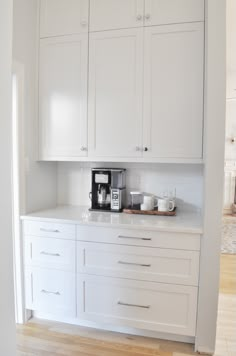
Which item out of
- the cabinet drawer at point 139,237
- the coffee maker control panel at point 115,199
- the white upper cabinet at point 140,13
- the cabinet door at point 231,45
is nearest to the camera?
the cabinet drawer at point 139,237

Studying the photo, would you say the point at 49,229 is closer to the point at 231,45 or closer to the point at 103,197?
the point at 103,197

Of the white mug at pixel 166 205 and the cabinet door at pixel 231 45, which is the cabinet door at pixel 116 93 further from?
the cabinet door at pixel 231 45

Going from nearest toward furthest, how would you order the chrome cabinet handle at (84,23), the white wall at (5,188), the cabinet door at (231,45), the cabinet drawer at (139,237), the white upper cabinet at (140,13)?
the white wall at (5,188) → the cabinet drawer at (139,237) → the white upper cabinet at (140,13) → the chrome cabinet handle at (84,23) → the cabinet door at (231,45)

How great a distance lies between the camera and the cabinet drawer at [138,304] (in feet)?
6.40

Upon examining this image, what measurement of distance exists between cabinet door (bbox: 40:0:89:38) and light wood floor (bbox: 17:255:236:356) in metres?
2.42

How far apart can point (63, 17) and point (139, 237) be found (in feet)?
6.20

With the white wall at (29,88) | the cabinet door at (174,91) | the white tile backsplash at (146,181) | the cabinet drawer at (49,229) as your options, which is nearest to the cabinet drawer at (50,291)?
the cabinet drawer at (49,229)

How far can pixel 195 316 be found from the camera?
194 cm

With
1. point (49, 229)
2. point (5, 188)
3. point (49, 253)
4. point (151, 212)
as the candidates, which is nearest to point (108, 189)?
point (151, 212)

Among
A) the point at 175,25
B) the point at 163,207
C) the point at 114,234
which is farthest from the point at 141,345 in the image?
the point at 175,25

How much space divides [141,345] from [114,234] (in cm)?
84

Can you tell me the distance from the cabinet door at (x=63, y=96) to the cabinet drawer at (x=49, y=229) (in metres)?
0.59

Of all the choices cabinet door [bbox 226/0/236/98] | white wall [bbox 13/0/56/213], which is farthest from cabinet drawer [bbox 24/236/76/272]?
cabinet door [bbox 226/0/236/98]

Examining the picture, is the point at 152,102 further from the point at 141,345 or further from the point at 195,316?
the point at 141,345
